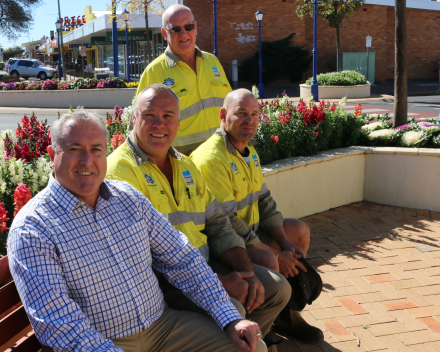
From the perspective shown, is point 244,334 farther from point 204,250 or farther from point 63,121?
point 63,121

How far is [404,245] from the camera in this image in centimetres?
497

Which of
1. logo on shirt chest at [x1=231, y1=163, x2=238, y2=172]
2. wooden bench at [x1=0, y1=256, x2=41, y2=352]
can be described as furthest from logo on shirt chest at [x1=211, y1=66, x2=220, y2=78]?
wooden bench at [x1=0, y1=256, x2=41, y2=352]

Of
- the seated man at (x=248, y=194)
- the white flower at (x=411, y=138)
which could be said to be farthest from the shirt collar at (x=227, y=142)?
the white flower at (x=411, y=138)

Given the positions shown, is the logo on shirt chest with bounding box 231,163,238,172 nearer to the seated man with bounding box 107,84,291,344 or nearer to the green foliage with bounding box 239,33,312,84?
the seated man with bounding box 107,84,291,344

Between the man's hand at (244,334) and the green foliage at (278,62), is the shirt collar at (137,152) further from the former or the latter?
the green foliage at (278,62)

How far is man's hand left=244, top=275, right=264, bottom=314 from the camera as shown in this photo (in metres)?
2.57

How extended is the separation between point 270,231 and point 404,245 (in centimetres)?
220

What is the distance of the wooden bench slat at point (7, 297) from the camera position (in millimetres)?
1967

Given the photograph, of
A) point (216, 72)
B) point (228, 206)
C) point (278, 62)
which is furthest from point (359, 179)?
point (278, 62)

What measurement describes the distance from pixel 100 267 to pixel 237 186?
1431 mm

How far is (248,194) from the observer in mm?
3357

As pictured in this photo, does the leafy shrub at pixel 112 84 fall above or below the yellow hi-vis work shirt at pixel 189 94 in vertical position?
above

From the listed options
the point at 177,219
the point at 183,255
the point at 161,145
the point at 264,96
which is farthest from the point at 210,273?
the point at 264,96

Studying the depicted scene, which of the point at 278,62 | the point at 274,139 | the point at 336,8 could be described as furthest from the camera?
the point at 278,62
